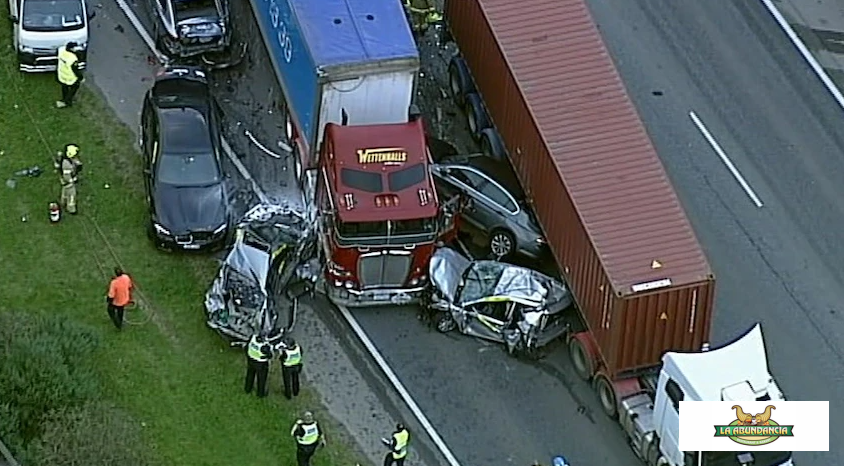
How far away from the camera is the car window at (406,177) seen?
30.7 m

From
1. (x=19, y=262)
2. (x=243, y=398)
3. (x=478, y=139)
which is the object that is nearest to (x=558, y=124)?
(x=478, y=139)

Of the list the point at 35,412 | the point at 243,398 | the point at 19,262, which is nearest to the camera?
the point at 35,412

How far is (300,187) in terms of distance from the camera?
33.3 m

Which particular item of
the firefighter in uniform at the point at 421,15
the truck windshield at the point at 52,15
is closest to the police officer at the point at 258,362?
the truck windshield at the point at 52,15

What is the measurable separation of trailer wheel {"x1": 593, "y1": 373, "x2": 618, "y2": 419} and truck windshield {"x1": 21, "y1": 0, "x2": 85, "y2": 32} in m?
12.0

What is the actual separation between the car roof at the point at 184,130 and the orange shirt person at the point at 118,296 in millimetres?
2881

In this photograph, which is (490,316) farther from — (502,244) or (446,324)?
(502,244)

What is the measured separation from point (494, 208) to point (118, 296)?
6.37 m

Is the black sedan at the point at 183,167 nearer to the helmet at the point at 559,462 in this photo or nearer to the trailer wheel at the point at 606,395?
the trailer wheel at the point at 606,395

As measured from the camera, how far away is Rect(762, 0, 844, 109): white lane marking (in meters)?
35.8

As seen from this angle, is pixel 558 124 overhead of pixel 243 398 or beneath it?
overhead

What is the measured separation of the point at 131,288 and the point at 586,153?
298 inches

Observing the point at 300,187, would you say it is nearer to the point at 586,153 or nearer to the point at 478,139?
the point at 478,139

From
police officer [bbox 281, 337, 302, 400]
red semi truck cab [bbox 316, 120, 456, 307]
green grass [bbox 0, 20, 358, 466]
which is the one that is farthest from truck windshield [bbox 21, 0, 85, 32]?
police officer [bbox 281, 337, 302, 400]
